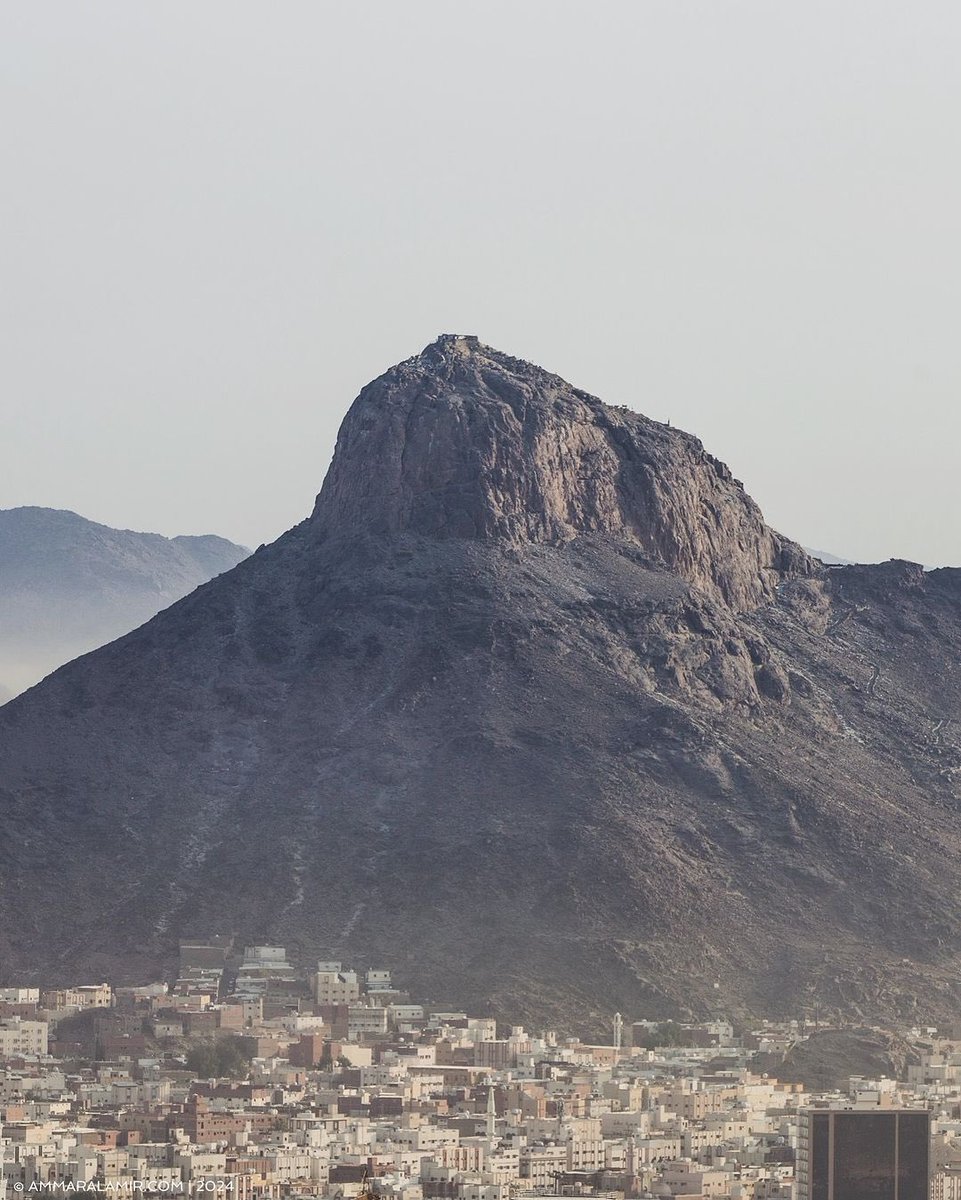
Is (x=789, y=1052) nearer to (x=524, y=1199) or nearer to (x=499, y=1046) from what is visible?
(x=499, y=1046)

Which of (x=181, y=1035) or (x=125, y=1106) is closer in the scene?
(x=125, y=1106)

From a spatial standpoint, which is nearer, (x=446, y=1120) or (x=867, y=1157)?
(x=867, y=1157)

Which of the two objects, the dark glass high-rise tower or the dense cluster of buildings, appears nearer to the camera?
the dark glass high-rise tower

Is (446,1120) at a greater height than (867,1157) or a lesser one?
greater

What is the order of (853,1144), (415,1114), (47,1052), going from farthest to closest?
(47,1052)
(415,1114)
(853,1144)

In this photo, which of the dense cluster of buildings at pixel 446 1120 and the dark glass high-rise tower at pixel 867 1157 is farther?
the dense cluster of buildings at pixel 446 1120

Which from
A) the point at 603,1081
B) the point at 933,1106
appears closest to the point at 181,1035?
the point at 603,1081

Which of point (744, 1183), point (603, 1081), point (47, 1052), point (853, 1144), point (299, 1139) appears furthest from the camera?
point (47, 1052)
